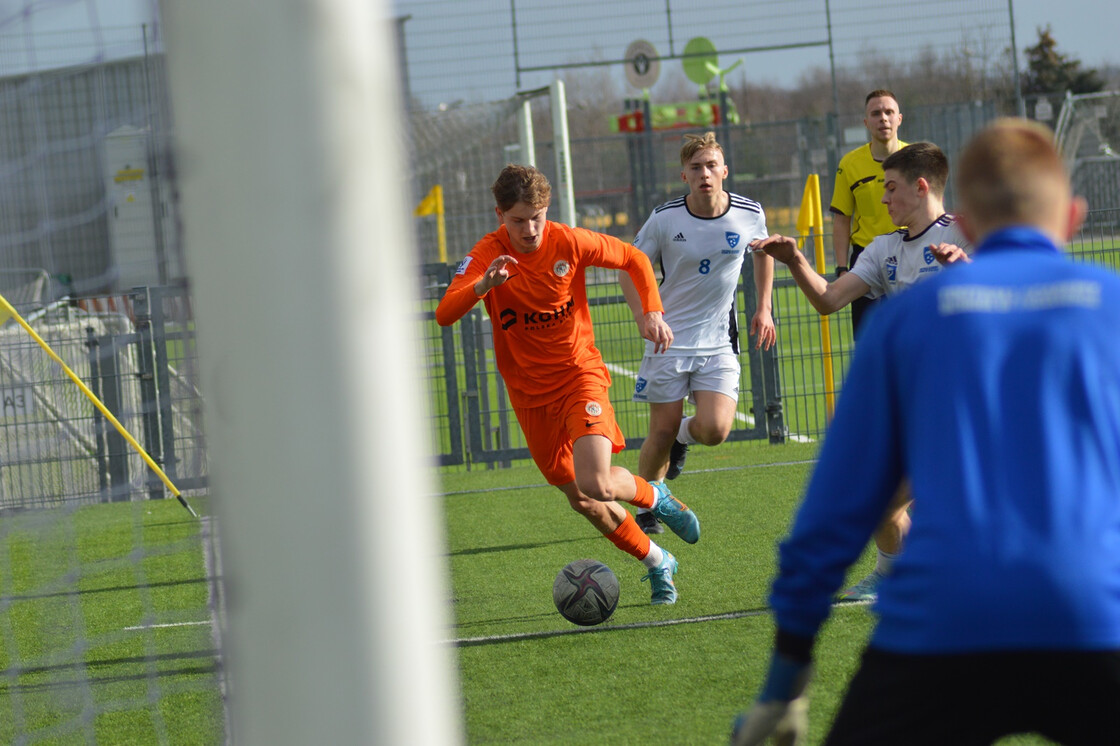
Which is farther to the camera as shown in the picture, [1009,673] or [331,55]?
[1009,673]

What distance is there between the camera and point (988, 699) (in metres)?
1.84

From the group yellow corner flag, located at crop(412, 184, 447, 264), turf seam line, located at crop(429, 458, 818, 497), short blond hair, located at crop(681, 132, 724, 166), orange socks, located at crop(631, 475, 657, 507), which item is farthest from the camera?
yellow corner flag, located at crop(412, 184, 447, 264)

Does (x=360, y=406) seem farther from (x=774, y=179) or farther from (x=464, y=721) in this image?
(x=774, y=179)

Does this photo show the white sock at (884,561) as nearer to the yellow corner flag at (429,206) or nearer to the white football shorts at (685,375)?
the white football shorts at (685,375)

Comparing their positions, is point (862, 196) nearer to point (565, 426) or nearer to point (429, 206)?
point (565, 426)

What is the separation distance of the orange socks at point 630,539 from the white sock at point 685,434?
5.50 feet

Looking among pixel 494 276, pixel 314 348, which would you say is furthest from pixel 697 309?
pixel 314 348

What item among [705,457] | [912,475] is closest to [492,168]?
[705,457]

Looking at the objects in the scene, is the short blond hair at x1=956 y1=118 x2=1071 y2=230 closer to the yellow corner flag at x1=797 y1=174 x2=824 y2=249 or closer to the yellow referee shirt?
the yellow referee shirt

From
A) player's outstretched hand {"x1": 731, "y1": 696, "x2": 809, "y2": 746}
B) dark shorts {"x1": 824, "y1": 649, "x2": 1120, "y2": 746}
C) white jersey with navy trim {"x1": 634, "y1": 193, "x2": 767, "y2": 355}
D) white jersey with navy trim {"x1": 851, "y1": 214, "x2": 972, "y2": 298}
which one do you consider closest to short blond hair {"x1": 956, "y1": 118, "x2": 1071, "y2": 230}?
dark shorts {"x1": 824, "y1": 649, "x2": 1120, "y2": 746}

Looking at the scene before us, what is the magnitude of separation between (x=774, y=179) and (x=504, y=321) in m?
16.3

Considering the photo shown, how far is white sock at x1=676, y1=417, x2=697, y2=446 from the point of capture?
7266mm

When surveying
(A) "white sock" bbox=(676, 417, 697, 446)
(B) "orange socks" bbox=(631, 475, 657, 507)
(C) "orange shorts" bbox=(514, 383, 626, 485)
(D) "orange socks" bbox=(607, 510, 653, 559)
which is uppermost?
(C) "orange shorts" bbox=(514, 383, 626, 485)

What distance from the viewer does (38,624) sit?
6.49 m
